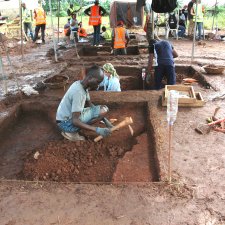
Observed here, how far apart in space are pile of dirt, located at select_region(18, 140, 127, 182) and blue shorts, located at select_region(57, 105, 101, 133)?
226 mm

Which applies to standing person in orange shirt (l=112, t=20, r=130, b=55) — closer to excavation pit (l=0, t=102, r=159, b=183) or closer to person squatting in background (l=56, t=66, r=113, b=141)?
excavation pit (l=0, t=102, r=159, b=183)

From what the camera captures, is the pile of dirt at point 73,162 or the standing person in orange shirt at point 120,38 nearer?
the pile of dirt at point 73,162

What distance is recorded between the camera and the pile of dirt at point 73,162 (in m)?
4.09

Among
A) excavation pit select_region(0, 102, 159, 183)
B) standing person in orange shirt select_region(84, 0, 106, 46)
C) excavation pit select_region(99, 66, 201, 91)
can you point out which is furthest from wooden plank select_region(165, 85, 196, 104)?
standing person in orange shirt select_region(84, 0, 106, 46)

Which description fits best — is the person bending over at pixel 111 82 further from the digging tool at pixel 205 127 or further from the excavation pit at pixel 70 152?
the digging tool at pixel 205 127

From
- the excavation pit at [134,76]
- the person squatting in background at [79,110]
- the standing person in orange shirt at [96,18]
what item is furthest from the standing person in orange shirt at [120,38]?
the person squatting in background at [79,110]

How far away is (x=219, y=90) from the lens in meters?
6.64

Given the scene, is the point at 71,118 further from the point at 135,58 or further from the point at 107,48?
the point at 107,48

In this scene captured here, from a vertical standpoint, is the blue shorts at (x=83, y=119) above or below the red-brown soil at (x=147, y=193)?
above

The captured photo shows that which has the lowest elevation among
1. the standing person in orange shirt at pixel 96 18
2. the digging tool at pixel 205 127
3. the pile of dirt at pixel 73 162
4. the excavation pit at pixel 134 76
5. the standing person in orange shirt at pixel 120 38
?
the pile of dirt at pixel 73 162

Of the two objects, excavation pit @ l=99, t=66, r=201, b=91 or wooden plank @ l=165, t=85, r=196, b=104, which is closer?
wooden plank @ l=165, t=85, r=196, b=104

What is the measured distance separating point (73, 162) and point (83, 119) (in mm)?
727

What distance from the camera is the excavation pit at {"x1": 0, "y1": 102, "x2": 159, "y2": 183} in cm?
407

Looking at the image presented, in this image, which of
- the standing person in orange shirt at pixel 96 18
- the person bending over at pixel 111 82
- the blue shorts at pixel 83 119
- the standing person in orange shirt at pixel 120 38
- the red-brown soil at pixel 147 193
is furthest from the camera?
the standing person in orange shirt at pixel 96 18
